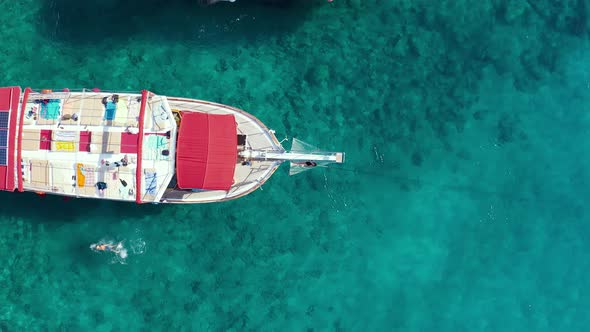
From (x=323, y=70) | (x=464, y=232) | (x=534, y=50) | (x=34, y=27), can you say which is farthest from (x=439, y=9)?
(x=34, y=27)

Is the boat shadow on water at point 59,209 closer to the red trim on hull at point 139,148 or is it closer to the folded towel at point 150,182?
the folded towel at point 150,182

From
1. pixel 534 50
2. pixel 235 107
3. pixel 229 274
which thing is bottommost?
pixel 229 274

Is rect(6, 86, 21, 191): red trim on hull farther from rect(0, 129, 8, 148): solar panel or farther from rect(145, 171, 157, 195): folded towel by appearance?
rect(145, 171, 157, 195): folded towel

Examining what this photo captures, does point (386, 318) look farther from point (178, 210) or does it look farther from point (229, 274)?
point (178, 210)

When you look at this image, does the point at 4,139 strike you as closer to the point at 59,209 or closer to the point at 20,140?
the point at 20,140

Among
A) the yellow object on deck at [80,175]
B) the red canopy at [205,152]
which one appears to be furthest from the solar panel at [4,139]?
the red canopy at [205,152]

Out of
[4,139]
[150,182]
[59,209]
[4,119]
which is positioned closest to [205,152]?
[150,182]

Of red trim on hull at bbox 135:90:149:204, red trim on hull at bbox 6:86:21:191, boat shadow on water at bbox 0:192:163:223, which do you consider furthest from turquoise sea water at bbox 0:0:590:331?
red trim on hull at bbox 135:90:149:204
